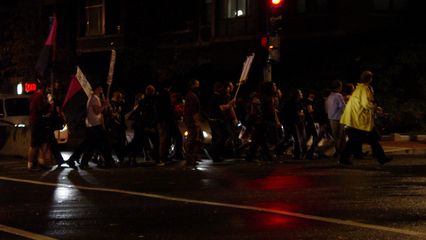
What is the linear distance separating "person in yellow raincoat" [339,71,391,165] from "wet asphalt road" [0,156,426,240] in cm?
37

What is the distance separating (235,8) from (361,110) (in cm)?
2323

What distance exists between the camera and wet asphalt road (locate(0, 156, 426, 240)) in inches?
348

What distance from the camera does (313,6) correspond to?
113 ft

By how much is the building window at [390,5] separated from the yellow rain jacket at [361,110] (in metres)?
19.3

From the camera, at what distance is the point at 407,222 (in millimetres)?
9227

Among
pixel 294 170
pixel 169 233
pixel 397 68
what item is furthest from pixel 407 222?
pixel 397 68

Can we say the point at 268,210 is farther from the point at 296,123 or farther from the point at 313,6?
the point at 313,6

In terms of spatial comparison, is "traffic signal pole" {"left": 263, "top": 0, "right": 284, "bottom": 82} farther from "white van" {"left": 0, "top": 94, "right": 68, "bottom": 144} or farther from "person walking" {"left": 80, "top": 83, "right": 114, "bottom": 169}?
"white van" {"left": 0, "top": 94, "right": 68, "bottom": 144}

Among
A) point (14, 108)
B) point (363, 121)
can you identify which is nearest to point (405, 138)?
point (363, 121)

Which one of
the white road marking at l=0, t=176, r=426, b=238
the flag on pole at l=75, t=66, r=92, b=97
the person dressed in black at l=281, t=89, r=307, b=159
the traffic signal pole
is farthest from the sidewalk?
the white road marking at l=0, t=176, r=426, b=238

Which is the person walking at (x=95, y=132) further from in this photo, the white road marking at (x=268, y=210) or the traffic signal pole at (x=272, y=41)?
the traffic signal pole at (x=272, y=41)

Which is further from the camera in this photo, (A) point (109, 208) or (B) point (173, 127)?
(B) point (173, 127)

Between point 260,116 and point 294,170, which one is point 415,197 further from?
point 260,116

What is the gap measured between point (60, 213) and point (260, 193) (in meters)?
3.02
